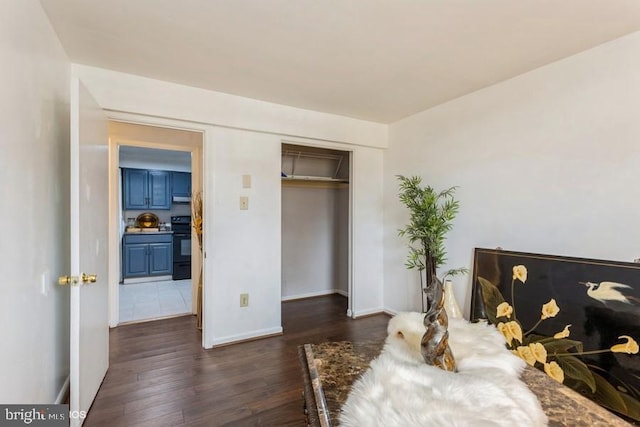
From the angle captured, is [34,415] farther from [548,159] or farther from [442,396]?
[548,159]

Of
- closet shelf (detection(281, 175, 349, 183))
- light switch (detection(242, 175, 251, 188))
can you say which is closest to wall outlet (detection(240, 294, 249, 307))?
light switch (detection(242, 175, 251, 188))

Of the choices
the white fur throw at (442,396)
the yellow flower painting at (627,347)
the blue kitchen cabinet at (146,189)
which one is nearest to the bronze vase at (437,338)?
the white fur throw at (442,396)

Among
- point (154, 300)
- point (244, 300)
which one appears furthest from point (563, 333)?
point (154, 300)

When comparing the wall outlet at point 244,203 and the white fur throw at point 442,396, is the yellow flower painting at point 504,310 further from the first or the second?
the wall outlet at point 244,203

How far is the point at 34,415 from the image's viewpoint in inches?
55.7

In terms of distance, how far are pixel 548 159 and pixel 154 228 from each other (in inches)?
256

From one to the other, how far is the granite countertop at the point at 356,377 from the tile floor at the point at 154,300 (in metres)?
3.39

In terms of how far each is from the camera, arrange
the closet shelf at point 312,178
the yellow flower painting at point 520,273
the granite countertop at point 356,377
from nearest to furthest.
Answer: the granite countertop at point 356,377, the yellow flower painting at point 520,273, the closet shelf at point 312,178

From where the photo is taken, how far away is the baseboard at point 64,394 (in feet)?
6.18

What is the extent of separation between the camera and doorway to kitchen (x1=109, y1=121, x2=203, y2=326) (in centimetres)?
490

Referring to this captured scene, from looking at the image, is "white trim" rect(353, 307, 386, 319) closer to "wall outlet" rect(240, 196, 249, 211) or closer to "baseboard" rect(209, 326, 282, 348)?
"baseboard" rect(209, 326, 282, 348)

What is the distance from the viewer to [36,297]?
152 centimetres

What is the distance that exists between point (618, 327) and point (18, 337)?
3.10 meters

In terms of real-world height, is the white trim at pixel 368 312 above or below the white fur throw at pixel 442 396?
below
